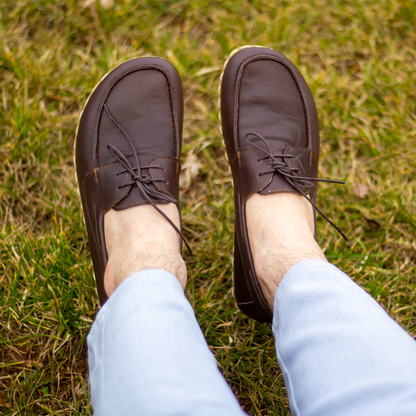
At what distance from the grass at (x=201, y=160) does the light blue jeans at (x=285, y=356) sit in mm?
503

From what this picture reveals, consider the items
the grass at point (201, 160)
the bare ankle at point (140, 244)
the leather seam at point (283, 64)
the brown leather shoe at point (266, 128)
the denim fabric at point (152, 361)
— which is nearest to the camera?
the denim fabric at point (152, 361)

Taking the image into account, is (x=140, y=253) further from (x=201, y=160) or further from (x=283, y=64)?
(x=283, y=64)

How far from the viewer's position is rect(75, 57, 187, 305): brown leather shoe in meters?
1.47

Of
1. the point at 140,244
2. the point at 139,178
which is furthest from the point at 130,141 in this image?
the point at 140,244

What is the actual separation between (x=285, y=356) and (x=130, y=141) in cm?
113

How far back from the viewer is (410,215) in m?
1.69

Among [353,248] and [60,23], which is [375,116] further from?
[60,23]

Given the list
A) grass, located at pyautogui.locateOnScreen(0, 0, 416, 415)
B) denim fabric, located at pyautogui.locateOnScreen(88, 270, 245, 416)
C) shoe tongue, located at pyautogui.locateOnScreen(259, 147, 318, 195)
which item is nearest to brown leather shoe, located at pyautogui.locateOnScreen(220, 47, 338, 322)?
shoe tongue, located at pyautogui.locateOnScreen(259, 147, 318, 195)

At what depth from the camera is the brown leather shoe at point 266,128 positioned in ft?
4.98

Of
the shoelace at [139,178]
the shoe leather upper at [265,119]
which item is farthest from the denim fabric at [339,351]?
the shoelace at [139,178]

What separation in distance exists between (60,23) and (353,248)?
2.04 m

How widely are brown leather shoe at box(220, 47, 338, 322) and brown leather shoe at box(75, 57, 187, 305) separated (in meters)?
0.28

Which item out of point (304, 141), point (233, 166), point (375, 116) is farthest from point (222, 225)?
point (375, 116)

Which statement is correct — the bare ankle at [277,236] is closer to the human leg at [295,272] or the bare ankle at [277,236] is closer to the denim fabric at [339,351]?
the human leg at [295,272]
